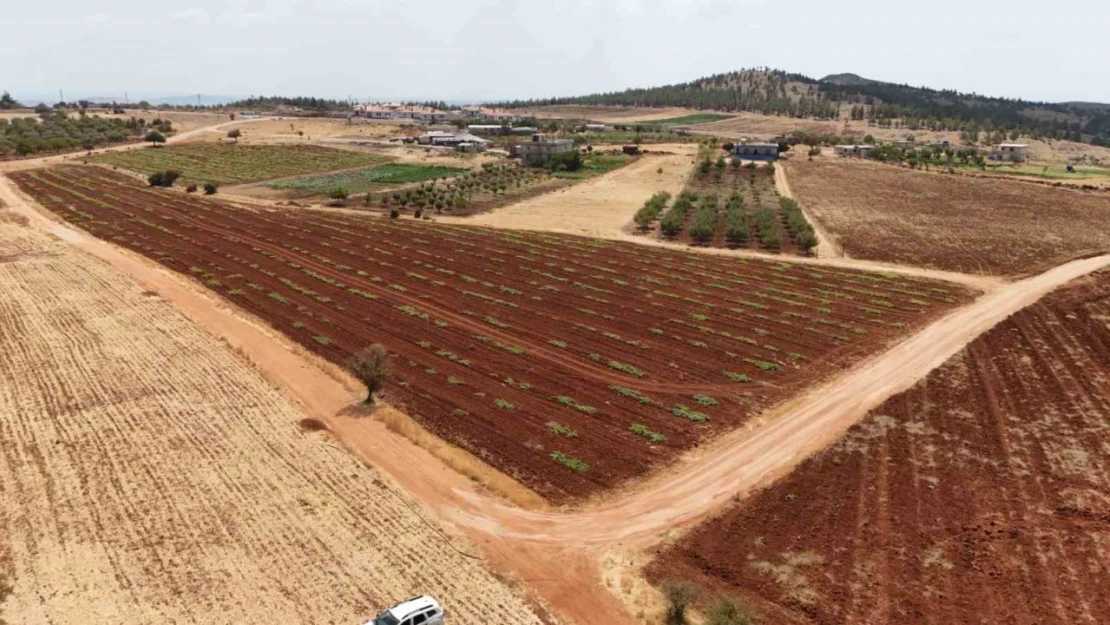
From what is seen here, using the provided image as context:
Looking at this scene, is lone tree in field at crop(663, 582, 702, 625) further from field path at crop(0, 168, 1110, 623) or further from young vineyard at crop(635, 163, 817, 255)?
young vineyard at crop(635, 163, 817, 255)

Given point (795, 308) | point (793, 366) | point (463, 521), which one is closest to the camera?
point (463, 521)

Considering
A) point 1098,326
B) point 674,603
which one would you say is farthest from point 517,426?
point 1098,326

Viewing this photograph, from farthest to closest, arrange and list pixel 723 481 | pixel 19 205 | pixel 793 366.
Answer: pixel 19 205, pixel 793 366, pixel 723 481

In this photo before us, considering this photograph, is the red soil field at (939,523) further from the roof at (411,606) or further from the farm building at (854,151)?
the farm building at (854,151)

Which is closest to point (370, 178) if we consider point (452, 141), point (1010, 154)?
point (452, 141)

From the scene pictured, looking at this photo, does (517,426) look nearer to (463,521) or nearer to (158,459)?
(463,521)

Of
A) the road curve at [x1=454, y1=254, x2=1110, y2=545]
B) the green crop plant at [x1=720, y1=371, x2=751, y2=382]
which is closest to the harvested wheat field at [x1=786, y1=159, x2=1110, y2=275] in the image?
the road curve at [x1=454, y1=254, x2=1110, y2=545]

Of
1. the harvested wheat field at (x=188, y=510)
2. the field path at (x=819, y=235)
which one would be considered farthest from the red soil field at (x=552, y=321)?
the field path at (x=819, y=235)
